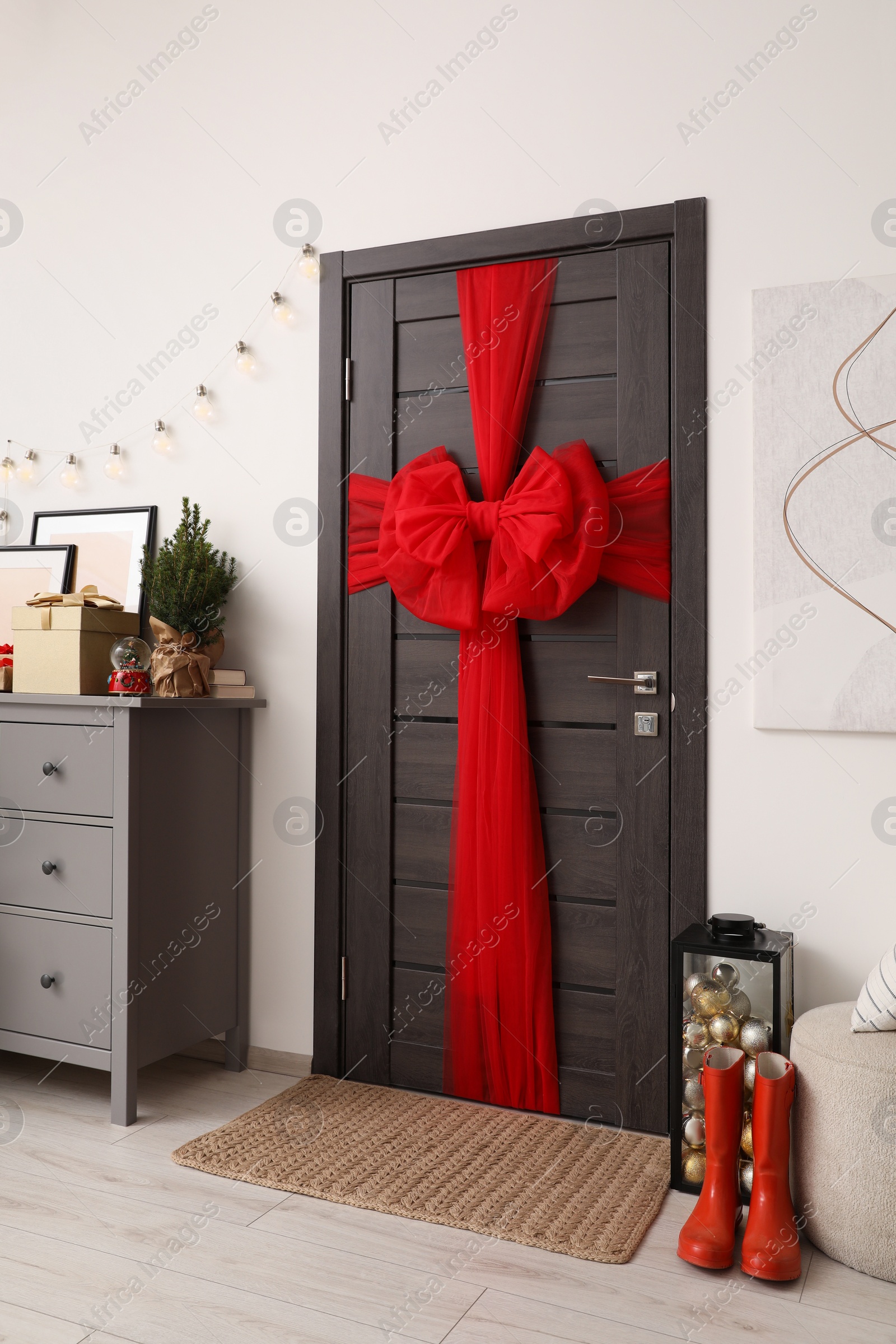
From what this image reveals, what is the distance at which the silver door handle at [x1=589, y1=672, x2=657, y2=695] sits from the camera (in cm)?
236

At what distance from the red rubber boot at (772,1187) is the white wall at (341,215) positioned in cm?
41

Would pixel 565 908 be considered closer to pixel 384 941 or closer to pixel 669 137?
pixel 384 941

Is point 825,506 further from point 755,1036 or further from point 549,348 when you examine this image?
point 755,1036

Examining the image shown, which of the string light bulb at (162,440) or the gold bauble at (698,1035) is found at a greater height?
the string light bulb at (162,440)

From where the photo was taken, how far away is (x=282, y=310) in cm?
277

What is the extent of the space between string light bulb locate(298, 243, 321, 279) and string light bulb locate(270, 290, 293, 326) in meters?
0.09

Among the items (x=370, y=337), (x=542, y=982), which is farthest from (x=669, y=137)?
(x=542, y=982)

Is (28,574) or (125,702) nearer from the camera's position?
(125,702)

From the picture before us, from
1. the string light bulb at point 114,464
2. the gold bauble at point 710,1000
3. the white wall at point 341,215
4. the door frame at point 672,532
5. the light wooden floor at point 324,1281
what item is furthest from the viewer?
the string light bulb at point 114,464

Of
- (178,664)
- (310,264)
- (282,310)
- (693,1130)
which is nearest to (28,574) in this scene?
(178,664)

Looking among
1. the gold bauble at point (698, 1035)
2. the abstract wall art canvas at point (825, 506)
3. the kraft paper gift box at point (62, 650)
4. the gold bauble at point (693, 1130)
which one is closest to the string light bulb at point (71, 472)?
the kraft paper gift box at point (62, 650)

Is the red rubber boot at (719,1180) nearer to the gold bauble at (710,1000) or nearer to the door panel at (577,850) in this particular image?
the gold bauble at (710,1000)

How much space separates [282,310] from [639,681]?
142 cm

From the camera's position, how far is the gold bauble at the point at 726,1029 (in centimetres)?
203
